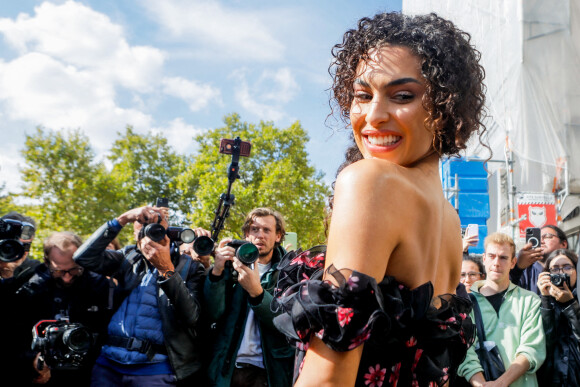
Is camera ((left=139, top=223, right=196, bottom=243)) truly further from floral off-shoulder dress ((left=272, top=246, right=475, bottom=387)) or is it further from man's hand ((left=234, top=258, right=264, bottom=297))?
floral off-shoulder dress ((left=272, top=246, right=475, bottom=387))

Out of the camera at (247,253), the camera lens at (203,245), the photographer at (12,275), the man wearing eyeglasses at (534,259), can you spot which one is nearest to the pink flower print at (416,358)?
the camera at (247,253)

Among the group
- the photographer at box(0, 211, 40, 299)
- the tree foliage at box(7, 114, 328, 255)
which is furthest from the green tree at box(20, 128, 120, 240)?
the photographer at box(0, 211, 40, 299)

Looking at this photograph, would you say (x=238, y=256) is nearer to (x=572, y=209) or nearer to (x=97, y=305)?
(x=97, y=305)

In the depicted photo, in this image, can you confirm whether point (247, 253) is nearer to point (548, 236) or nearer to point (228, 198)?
point (228, 198)

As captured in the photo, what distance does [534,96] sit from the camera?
8.70 m

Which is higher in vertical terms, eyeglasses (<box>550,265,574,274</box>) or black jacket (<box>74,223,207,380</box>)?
eyeglasses (<box>550,265,574,274</box>)

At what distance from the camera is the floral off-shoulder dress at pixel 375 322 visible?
1.12 metres

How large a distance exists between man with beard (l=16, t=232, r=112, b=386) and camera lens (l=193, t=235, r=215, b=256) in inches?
28.4

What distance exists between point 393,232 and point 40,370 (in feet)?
12.7

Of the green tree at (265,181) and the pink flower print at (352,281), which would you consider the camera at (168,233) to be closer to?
the pink flower print at (352,281)

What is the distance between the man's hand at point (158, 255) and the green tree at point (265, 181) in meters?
15.1

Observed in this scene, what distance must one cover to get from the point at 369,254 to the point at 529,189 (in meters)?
9.22

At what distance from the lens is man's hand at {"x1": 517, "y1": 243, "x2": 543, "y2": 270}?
5121 mm

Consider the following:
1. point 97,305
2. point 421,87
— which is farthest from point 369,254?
point 97,305
